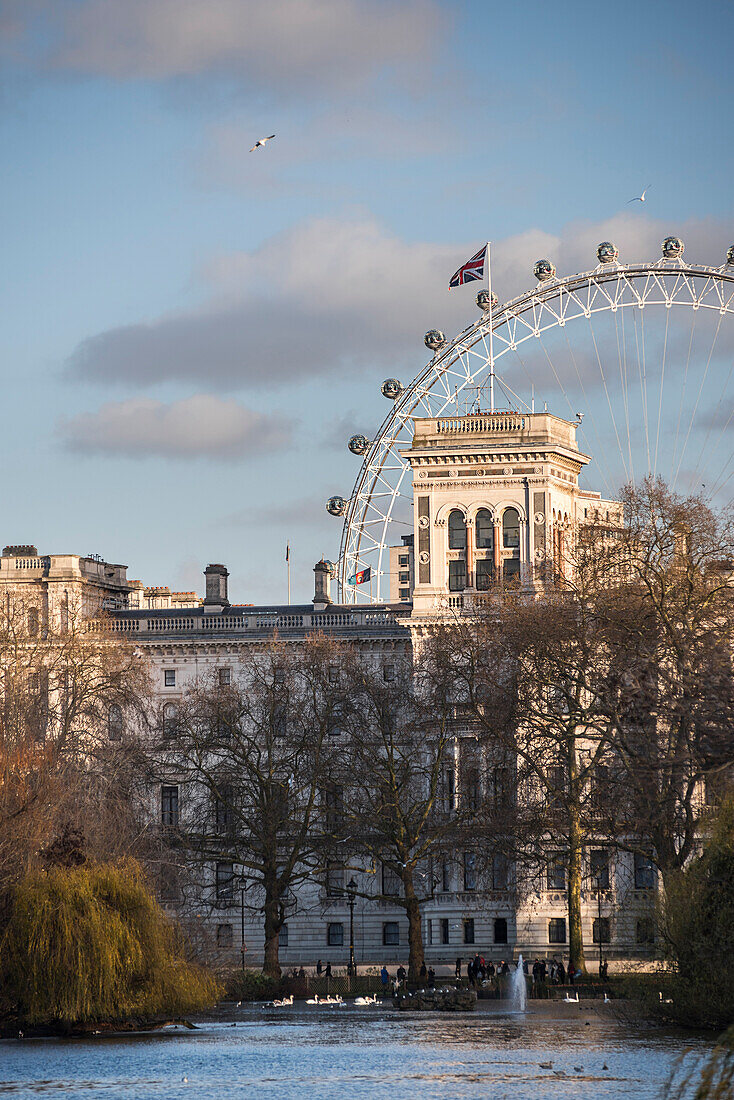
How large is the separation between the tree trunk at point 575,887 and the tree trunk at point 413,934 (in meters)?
8.18

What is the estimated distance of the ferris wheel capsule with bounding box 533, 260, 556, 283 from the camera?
434ft

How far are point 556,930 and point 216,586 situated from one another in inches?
1358

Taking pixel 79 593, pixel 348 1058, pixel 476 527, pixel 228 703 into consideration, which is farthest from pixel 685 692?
pixel 79 593

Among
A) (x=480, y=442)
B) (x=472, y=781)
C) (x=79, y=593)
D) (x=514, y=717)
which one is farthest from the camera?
(x=79, y=593)

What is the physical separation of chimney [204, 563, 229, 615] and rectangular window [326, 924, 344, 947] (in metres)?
22.2

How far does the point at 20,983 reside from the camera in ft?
222

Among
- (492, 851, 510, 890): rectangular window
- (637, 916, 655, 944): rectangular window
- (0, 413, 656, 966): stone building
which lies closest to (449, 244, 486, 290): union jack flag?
(0, 413, 656, 966): stone building

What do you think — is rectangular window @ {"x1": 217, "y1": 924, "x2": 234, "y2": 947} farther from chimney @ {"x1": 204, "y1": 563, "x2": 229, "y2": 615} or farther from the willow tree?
chimney @ {"x1": 204, "y1": 563, "x2": 229, "y2": 615}

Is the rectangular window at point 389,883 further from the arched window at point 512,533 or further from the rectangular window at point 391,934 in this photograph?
the arched window at point 512,533

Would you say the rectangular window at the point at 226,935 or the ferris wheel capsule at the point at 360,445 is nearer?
the rectangular window at the point at 226,935

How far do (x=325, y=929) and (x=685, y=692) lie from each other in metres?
64.9

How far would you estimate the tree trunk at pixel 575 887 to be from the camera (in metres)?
95.7

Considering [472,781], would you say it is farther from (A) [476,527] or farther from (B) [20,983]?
(B) [20,983]

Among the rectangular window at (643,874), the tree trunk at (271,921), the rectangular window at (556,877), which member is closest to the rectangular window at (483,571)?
the rectangular window at (556,877)
